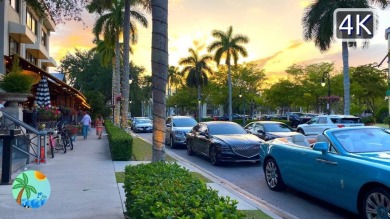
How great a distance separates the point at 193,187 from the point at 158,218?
107 cm

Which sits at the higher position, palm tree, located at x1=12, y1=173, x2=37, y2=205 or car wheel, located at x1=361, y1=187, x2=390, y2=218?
palm tree, located at x1=12, y1=173, x2=37, y2=205

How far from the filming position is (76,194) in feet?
24.0

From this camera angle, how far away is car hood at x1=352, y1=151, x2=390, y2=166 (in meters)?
5.50

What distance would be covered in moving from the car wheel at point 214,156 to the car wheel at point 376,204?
6.97 m

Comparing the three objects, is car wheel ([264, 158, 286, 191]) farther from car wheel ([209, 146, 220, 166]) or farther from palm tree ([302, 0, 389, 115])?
palm tree ([302, 0, 389, 115])

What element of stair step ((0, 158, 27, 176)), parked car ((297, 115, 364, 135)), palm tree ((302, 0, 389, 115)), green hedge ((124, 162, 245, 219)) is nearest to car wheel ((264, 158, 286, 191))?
green hedge ((124, 162, 245, 219))

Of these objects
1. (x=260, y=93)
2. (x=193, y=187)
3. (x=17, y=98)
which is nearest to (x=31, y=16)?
(x=17, y=98)

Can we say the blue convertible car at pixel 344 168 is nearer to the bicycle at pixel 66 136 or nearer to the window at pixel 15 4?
the bicycle at pixel 66 136

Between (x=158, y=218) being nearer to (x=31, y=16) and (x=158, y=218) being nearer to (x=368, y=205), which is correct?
(x=368, y=205)

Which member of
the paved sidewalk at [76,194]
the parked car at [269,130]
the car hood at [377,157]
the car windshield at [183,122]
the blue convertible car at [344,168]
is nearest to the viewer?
the blue convertible car at [344,168]

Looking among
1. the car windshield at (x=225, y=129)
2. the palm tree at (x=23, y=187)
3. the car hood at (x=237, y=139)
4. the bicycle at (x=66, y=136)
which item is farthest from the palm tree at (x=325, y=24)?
the palm tree at (x=23, y=187)

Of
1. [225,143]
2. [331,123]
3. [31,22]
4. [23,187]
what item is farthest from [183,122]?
[31,22]

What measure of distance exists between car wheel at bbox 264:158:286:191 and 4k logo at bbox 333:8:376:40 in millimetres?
22136

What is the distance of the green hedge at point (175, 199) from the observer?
2.96m
